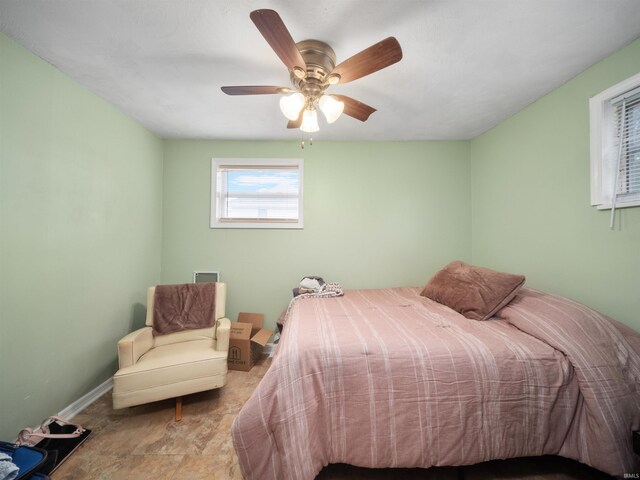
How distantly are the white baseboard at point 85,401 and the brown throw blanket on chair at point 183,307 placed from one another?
62cm

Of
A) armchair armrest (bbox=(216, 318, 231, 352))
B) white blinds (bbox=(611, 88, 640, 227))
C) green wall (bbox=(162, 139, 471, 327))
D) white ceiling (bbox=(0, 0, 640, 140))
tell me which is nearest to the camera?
white ceiling (bbox=(0, 0, 640, 140))

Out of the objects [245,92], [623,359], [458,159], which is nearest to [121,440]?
[245,92]

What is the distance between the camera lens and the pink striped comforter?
42.8 inches

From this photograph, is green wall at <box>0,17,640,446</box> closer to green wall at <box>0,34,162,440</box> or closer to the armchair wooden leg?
green wall at <box>0,34,162,440</box>

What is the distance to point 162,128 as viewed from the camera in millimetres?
2588

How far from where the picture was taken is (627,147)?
5.06 ft

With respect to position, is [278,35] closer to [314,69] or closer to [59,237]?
[314,69]

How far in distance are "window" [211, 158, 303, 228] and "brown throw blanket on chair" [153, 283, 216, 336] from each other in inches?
36.5

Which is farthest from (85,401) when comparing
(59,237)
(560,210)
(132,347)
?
(560,210)

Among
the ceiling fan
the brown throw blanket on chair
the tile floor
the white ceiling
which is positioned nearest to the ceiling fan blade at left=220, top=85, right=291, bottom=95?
the ceiling fan

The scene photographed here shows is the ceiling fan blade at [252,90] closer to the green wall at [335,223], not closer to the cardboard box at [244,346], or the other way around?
the green wall at [335,223]

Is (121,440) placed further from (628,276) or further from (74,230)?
(628,276)

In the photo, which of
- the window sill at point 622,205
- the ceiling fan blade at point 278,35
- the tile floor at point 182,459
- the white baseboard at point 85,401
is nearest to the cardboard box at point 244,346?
the tile floor at point 182,459

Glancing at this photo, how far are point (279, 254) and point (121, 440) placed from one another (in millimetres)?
1950
